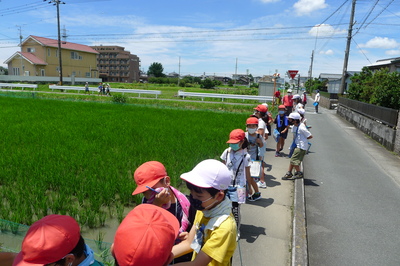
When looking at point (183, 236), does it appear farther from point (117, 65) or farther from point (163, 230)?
point (117, 65)

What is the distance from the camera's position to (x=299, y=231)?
3.91 m

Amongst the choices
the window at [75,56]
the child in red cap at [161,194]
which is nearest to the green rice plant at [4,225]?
the child in red cap at [161,194]

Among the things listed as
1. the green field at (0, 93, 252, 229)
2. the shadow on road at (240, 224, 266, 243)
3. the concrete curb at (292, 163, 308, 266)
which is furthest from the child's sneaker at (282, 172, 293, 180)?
the shadow on road at (240, 224, 266, 243)

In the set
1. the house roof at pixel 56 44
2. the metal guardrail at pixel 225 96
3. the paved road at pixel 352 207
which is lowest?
the paved road at pixel 352 207

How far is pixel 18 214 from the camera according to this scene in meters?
3.56

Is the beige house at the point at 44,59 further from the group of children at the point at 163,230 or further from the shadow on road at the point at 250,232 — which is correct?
the group of children at the point at 163,230

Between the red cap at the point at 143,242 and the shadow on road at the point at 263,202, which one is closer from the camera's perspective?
the red cap at the point at 143,242

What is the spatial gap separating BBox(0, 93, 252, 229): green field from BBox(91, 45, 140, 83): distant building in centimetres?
6857

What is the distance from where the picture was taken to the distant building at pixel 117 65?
7668cm

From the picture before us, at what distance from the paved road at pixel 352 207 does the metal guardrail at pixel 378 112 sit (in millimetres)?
1646

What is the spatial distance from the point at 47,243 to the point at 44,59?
171 feet

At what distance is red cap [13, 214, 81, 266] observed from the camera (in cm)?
134

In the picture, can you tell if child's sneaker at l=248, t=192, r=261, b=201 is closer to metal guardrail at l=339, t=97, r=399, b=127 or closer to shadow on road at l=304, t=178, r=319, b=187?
shadow on road at l=304, t=178, r=319, b=187

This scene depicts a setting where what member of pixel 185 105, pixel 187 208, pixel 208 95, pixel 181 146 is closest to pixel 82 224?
pixel 187 208
